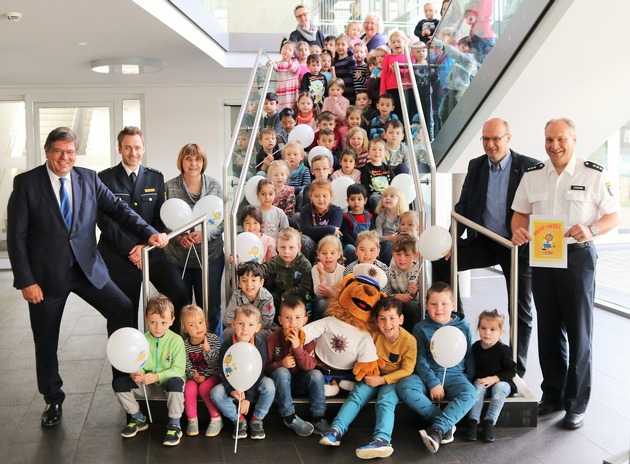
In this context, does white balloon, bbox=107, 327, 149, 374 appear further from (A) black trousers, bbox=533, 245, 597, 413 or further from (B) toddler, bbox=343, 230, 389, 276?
(A) black trousers, bbox=533, 245, 597, 413

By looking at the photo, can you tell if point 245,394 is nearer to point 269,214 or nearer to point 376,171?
point 269,214

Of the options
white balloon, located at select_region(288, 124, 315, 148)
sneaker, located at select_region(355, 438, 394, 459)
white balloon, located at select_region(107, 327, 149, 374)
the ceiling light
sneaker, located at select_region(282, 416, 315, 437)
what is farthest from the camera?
the ceiling light

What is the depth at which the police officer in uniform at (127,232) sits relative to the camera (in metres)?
4.84

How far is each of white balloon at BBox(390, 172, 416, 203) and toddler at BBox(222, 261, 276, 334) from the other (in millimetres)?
1788

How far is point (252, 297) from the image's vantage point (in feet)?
15.0

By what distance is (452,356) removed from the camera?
412 centimetres

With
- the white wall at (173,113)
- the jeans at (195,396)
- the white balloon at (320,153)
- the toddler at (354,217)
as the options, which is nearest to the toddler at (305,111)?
the white balloon at (320,153)

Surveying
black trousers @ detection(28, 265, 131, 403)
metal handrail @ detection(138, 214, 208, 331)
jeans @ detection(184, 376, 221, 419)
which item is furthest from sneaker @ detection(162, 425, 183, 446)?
metal handrail @ detection(138, 214, 208, 331)

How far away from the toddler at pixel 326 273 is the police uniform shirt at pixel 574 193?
129 centimetres

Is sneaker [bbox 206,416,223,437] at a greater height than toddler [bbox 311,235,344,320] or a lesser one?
lesser

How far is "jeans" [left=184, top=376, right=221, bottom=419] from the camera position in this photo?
4.27 meters

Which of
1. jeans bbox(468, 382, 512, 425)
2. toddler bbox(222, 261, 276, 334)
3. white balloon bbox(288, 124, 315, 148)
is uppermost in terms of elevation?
white balloon bbox(288, 124, 315, 148)

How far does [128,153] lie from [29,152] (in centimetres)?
798

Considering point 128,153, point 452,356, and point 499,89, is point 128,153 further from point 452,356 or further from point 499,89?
point 499,89
